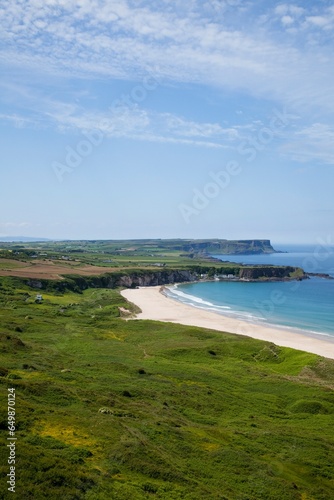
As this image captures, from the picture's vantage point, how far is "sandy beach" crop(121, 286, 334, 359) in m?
82.8

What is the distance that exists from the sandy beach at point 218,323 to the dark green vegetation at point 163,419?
15.0m

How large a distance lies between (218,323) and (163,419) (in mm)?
74496

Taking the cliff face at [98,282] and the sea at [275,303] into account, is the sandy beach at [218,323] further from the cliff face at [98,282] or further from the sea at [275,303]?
the cliff face at [98,282]

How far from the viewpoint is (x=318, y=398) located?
46.0 m

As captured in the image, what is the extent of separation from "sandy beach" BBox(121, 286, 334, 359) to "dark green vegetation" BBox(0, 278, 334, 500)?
15.0 meters

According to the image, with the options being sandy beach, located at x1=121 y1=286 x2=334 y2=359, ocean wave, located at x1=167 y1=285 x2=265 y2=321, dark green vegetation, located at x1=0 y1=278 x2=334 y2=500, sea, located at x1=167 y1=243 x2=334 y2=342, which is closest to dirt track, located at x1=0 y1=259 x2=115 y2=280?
sandy beach, located at x1=121 y1=286 x2=334 y2=359

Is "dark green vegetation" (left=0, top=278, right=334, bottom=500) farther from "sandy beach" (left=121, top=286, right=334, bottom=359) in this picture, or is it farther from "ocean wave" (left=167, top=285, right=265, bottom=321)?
"ocean wave" (left=167, top=285, right=265, bottom=321)

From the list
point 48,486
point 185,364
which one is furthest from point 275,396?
point 48,486

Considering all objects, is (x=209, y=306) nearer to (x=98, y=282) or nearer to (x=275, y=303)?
(x=275, y=303)

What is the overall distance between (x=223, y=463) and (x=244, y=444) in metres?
4.74

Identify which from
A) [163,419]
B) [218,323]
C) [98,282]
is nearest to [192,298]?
[98,282]

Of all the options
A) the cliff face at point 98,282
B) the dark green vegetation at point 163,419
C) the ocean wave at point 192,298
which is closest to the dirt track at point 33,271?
the cliff face at point 98,282

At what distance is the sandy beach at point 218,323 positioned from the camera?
272ft

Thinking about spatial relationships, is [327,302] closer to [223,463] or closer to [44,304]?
[44,304]
